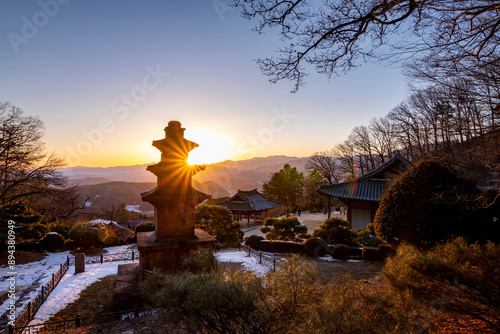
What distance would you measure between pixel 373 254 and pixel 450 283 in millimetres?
10611

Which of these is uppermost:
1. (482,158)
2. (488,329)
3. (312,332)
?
(482,158)

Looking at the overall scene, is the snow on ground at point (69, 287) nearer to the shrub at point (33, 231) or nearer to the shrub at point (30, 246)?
the shrub at point (33, 231)

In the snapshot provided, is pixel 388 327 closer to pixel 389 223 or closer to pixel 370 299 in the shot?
pixel 370 299

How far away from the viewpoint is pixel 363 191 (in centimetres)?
2139

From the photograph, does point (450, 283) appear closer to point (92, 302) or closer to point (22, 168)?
point (92, 302)

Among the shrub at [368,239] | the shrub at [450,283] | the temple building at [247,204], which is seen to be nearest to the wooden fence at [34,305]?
the shrub at [450,283]

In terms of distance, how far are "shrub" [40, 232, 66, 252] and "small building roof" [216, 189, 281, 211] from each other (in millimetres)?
19665

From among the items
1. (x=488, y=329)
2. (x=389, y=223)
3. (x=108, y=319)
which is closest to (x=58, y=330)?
(x=108, y=319)

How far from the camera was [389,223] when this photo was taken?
10.8 metres

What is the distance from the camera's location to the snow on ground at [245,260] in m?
11.9

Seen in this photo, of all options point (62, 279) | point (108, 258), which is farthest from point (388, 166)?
point (62, 279)

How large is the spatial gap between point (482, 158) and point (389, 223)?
15.2 feet

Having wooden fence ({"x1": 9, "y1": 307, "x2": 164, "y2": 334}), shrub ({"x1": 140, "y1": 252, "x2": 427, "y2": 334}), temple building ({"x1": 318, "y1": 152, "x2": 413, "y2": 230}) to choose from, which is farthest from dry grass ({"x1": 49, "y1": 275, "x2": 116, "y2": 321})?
temple building ({"x1": 318, "y1": 152, "x2": 413, "y2": 230})

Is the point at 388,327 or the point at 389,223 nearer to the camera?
the point at 388,327
